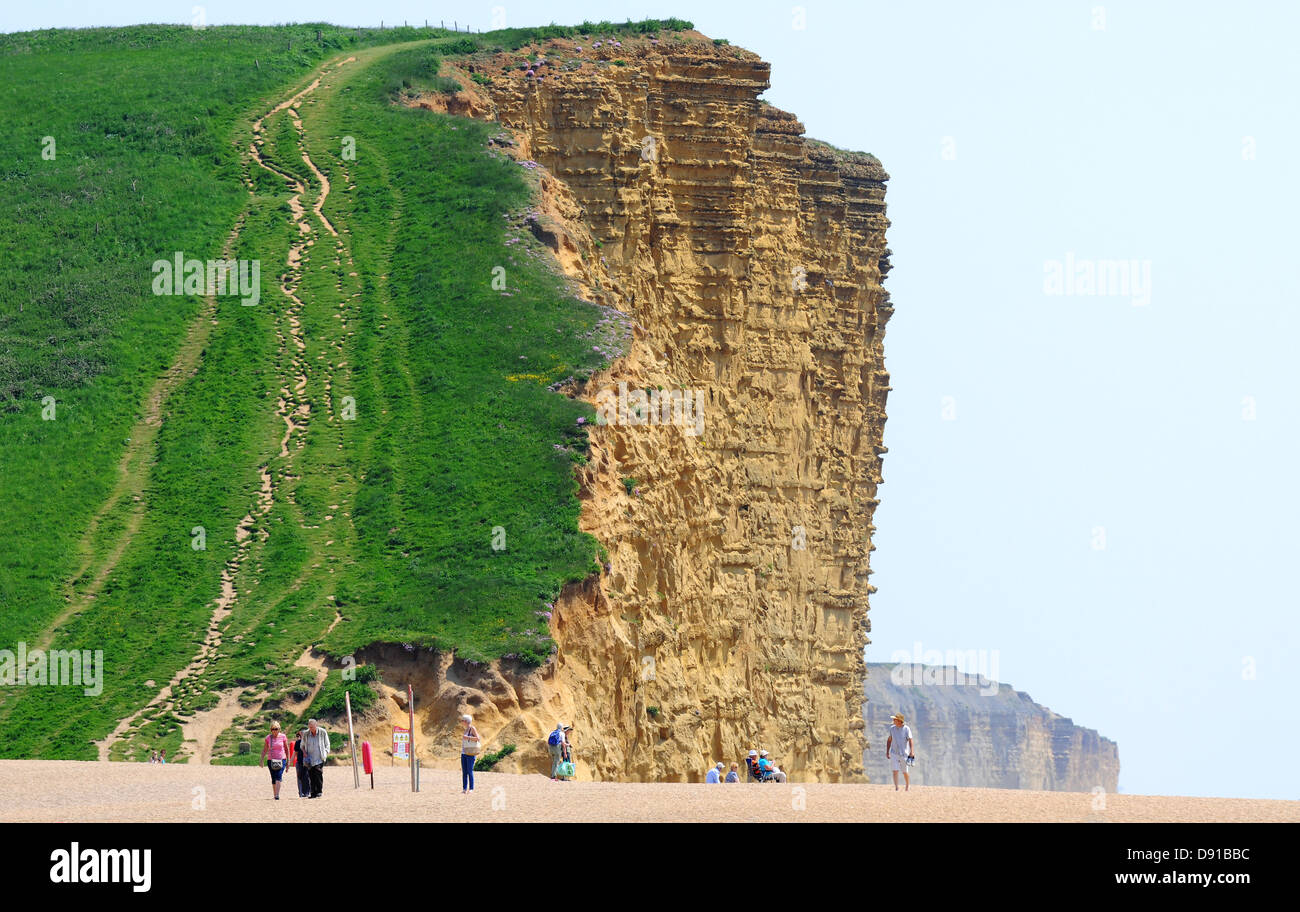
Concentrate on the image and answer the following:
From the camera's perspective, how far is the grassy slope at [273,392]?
Answer: 147 ft

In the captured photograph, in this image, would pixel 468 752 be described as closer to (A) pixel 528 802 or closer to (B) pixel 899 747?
(A) pixel 528 802

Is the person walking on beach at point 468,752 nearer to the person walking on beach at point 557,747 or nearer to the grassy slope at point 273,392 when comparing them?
the person walking on beach at point 557,747

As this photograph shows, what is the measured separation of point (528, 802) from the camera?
2909 centimetres

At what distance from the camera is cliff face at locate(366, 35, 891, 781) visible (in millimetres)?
51688

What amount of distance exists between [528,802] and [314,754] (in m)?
4.15

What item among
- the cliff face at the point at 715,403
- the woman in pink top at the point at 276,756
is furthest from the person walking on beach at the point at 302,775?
the cliff face at the point at 715,403

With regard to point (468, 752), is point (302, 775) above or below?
A: below

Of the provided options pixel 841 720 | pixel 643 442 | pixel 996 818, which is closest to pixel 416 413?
pixel 643 442

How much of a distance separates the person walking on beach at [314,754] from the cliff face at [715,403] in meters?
14.3

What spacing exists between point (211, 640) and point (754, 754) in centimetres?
1420

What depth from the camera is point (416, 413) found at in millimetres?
54875

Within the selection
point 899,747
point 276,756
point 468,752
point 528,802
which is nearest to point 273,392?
point 468,752
